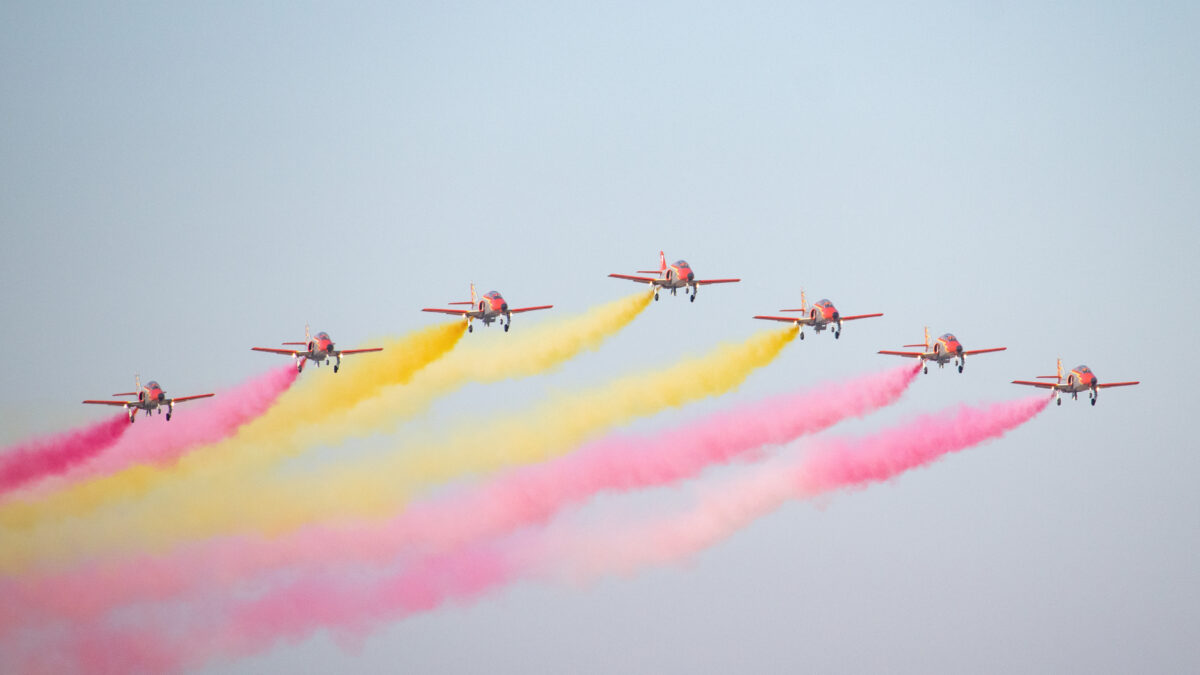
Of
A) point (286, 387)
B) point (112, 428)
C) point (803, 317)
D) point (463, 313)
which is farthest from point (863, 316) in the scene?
point (112, 428)

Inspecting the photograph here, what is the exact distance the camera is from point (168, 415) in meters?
162

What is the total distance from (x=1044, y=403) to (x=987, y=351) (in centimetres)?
772

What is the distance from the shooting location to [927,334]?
16038 cm

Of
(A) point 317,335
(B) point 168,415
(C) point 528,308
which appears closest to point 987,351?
(C) point 528,308

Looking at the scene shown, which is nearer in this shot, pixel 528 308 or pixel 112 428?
pixel 528 308

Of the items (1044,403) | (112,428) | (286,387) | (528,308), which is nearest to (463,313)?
(528,308)

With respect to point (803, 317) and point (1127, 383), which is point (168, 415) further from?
point (1127, 383)

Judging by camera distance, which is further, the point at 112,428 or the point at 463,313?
the point at 112,428

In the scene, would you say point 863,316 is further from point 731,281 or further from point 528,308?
point 528,308

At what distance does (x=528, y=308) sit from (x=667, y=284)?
874 cm

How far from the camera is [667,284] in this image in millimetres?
155375

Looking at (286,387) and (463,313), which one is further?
(286,387)

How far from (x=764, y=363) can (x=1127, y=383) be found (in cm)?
2346

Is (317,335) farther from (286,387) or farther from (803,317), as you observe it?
(803,317)
